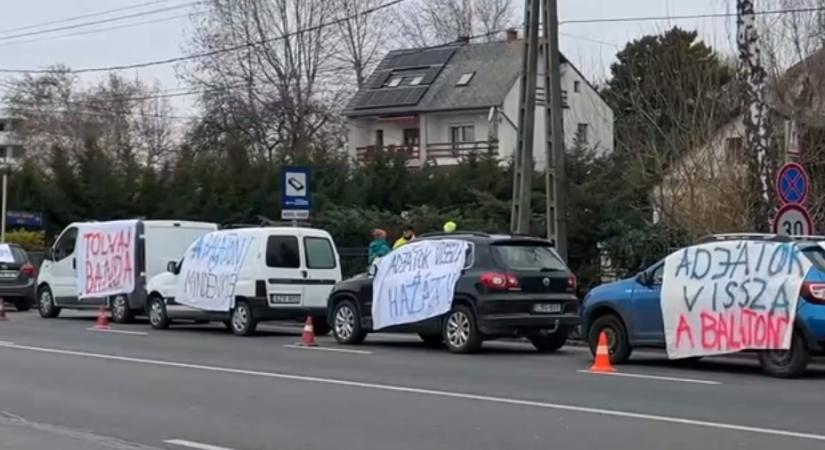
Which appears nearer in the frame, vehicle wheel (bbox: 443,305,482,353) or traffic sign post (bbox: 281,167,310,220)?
vehicle wheel (bbox: 443,305,482,353)

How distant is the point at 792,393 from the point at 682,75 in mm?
19961

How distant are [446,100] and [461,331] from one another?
45.8 m

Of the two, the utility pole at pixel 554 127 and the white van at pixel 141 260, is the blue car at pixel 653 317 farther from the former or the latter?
the white van at pixel 141 260

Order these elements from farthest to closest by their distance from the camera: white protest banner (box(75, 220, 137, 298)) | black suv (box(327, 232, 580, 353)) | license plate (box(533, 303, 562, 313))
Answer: white protest banner (box(75, 220, 137, 298)) → license plate (box(533, 303, 562, 313)) → black suv (box(327, 232, 580, 353))

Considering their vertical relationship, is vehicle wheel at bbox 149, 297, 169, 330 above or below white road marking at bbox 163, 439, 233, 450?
above

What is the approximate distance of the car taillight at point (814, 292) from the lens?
16000mm

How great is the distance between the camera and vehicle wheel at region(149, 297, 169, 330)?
25984 millimetres

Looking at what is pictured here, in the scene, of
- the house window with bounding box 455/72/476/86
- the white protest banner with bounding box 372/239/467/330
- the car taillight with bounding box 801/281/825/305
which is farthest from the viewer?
the house window with bounding box 455/72/476/86

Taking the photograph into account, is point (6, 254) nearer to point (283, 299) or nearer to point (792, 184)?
point (283, 299)

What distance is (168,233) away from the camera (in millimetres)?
27938

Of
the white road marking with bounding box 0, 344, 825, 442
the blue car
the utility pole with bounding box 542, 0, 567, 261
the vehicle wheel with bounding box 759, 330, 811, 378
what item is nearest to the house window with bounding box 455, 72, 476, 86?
the utility pole with bounding box 542, 0, 567, 261

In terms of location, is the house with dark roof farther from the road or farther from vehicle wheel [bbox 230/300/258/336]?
the road

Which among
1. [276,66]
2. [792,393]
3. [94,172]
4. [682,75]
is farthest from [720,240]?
[276,66]

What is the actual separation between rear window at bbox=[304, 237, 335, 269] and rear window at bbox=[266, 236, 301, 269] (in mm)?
217
